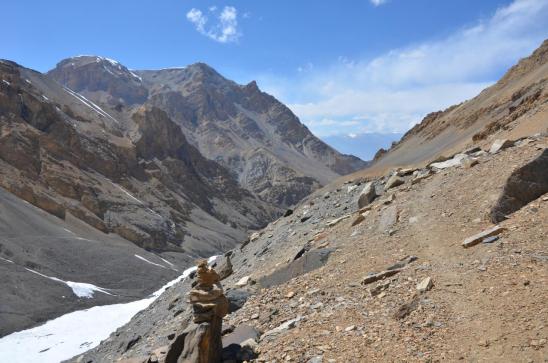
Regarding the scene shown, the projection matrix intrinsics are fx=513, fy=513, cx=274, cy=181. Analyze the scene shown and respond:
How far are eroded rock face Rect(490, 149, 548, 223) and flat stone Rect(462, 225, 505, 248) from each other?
792mm

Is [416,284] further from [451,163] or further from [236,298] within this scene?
[451,163]

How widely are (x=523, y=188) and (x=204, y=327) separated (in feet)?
26.8

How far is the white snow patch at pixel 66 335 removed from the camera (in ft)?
132

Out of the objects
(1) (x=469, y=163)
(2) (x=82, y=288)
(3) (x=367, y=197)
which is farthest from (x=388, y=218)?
(2) (x=82, y=288)

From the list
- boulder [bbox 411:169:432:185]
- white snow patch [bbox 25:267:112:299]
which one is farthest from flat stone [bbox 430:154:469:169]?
white snow patch [bbox 25:267:112:299]

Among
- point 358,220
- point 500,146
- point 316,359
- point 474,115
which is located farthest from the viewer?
point 474,115

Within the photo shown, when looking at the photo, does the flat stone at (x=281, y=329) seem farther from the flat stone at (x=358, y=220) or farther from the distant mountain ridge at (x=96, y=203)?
the distant mountain ridge at (x=96, y=203)

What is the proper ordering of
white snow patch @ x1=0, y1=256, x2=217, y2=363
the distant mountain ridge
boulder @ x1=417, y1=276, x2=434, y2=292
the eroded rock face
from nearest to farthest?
boulder @ x1=417, y1=276, x2=434, y2=292 → the eroded rock face → white snow patch @ x1=0, y1=256, x2=217, y2=363 → the distant mountain ridge

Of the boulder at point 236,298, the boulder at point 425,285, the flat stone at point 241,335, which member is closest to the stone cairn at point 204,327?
the flat stone at point 241,335

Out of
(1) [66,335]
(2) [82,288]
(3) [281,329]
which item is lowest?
(1) [66,335]

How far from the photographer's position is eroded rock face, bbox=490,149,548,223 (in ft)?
40.1

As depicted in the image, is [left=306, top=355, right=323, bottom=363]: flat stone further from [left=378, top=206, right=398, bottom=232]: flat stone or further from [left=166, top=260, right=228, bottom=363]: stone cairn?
[left=378, top=206, right=398, bottom=232]: flat stone

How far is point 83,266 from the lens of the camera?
7050 centimetres

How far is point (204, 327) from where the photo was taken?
9680mm
